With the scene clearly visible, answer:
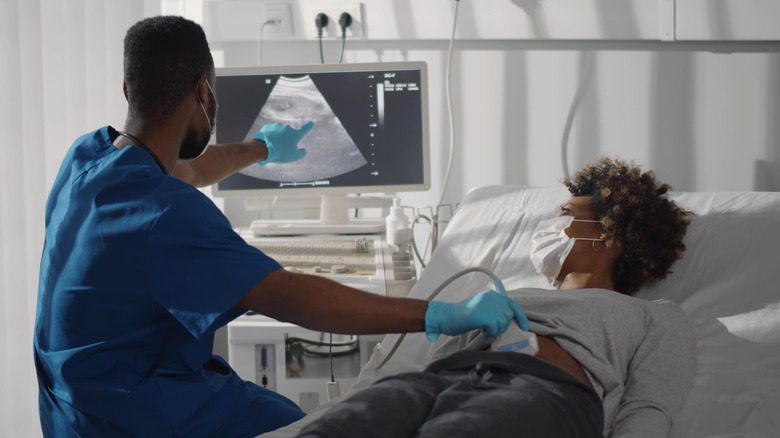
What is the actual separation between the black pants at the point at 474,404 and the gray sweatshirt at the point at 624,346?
0.12m

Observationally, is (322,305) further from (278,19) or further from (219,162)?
(278,19)

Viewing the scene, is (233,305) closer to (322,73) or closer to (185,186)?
(185,186)

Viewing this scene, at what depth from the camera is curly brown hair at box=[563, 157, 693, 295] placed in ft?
5.54

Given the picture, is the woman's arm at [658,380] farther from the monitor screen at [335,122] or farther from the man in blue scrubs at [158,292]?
the monitor screen at [335,122]

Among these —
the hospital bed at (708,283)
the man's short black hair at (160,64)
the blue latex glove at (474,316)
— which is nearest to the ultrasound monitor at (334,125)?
the hospital bed at (708,283)

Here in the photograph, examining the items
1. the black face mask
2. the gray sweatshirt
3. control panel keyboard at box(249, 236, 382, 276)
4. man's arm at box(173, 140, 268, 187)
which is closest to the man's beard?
the black face mask

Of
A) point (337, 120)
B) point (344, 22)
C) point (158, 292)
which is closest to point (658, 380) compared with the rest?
point (158, 292)

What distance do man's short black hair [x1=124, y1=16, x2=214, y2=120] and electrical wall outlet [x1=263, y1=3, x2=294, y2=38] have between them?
107cm

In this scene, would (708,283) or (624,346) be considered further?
(708,283)

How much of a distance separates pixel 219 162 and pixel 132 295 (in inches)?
27.2

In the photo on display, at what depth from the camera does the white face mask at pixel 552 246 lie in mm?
1719

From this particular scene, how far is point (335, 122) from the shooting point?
2.11 m

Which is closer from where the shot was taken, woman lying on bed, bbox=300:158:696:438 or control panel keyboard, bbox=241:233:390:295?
woman lying on bed, bbox=300:158:696:438

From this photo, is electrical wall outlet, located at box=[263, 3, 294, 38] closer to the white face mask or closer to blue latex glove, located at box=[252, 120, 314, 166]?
blue latex glove, located at box=[252, 120, 314, 166]
